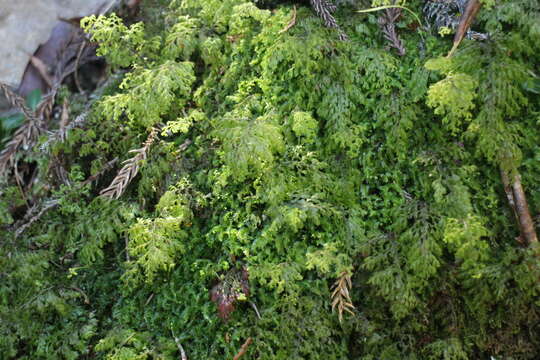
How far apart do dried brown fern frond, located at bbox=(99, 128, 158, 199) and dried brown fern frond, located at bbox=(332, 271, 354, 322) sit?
5.49ft

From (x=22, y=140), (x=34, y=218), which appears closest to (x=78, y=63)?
(x=22, y=140)

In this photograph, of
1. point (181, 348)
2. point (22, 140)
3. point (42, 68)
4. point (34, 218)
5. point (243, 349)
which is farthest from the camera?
point (42, 68)

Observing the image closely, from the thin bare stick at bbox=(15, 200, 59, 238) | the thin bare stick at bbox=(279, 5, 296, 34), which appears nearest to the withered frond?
the thin bare stick at bbox=(279, 5, 296, 34)

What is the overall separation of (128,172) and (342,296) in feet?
Result: 5.78

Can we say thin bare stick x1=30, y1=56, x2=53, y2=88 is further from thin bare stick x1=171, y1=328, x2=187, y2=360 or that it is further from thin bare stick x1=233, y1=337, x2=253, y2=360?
thin bare stick x1=233, y1=337, x2=253, y2=360

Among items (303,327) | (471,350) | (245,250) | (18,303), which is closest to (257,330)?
(303,327)

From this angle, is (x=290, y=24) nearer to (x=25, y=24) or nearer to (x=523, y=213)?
(x=523, y=213)

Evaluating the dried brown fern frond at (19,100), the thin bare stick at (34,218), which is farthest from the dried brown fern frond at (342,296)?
the dried brown fern frond at (19,100)

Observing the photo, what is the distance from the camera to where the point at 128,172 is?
3.41 meters

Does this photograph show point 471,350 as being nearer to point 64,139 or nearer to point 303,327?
point 303,327

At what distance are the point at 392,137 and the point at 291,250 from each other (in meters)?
0.98

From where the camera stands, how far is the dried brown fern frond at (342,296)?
2740 mm

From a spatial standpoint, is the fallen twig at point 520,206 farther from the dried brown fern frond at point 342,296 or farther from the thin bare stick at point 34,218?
the thin bare stick at point 34,218

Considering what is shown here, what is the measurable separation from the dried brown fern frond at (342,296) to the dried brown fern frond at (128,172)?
1.67 metres
